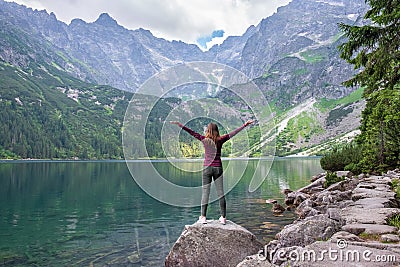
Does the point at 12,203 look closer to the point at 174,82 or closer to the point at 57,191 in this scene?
the point at 57,191

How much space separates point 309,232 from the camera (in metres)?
10.8

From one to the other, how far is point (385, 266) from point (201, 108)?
27.0ft

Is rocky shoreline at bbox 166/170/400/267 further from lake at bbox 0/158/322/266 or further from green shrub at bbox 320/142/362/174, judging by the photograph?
green shrub at bbox 320/142/362/174

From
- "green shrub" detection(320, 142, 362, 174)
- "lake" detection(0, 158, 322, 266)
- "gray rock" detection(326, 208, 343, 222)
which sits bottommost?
"lake" detection(0, 158, 322, 266)

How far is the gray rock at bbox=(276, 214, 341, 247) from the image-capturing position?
1052 centimetres

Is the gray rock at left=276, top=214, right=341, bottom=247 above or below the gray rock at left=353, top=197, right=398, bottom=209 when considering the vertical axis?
below

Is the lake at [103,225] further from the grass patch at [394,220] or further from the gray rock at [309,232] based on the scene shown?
the grass patch at [394,220]

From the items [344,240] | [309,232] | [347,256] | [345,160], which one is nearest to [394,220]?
[309,232]

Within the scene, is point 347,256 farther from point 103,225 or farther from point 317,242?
point 103,225

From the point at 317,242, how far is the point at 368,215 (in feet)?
14.9

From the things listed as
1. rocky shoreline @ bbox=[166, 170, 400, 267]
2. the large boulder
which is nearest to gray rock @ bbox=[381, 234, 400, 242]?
rocky shoreline @ bbox=[166, 170, 400, 267]

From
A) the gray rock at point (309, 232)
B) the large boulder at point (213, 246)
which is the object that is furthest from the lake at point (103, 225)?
the gray rock at point (309, 232)

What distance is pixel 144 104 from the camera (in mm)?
14898

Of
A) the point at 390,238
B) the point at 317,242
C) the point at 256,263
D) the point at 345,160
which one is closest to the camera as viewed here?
the point at 256,263
